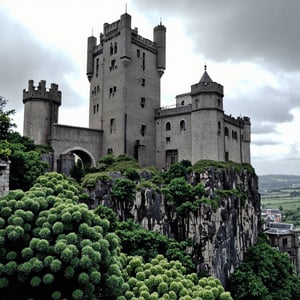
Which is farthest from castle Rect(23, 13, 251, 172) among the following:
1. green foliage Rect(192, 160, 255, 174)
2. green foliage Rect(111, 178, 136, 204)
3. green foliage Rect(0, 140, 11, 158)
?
green foliage Rect(0, 140, 11, 158)

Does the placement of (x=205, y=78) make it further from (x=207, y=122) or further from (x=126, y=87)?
(x=126, y=87)

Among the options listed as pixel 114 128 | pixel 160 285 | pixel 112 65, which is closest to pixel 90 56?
pixel 112 65

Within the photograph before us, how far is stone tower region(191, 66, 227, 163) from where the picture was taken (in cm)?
4072

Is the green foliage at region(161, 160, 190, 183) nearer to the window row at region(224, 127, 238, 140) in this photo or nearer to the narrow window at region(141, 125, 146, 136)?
the narrow window at region(141, 125, 146, 136)

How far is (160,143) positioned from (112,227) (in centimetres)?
2184

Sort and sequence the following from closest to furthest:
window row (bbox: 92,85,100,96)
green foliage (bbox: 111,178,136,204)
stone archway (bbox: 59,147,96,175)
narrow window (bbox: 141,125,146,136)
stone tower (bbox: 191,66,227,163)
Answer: green foliage (bbox: 111,178,136,204)
stone archway (bbox: 59,147,96,175)
stone tower (bbox: 191,66,227,163)
narrow window (bbox: 141,125,146,136)
window row (bbox: 92,85,100,96)

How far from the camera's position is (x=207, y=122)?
4106 centimetres

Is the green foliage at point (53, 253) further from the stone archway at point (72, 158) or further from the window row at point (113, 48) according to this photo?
the window row at point (113, 48)

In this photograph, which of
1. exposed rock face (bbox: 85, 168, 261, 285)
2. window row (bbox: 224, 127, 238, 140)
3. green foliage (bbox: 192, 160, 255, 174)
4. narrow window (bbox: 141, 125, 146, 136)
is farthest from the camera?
narrow window (bbox: 141, 125, 146, 136)

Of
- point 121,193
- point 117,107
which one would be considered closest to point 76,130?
point 117,107

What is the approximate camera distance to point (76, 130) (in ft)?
137

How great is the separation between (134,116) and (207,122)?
9.79 m

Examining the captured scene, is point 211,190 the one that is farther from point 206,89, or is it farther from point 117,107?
point 117,107

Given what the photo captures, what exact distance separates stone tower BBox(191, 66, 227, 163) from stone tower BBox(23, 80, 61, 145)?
17486 millimetres
